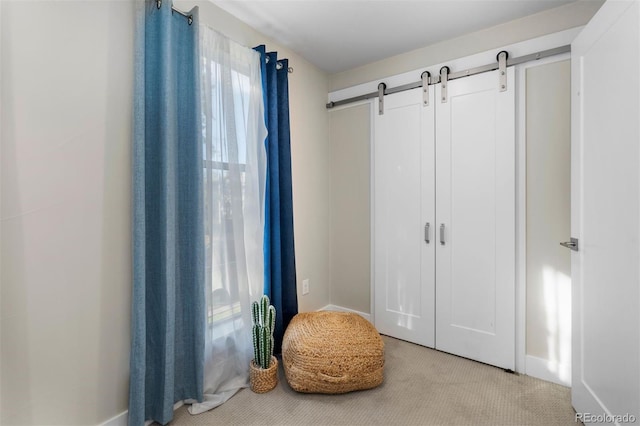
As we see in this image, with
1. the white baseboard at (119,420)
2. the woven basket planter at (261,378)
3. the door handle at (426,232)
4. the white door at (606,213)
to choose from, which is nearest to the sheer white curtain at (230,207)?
the woven basket planter at (261,378)

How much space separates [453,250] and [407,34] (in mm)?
1654

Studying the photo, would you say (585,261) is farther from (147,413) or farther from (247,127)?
(147,413)

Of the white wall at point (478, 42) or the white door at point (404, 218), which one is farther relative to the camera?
the white door at point (404, 218)

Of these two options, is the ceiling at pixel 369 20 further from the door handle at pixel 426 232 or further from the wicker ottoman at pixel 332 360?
the wicker ottoman at pixel 332 360

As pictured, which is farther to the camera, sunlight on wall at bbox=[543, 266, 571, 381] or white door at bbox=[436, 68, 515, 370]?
white door at bbox=[436, 68, 515, 370]

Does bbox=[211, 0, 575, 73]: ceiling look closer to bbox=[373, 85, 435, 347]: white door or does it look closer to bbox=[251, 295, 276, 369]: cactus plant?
bbox=[373, 85, 435, 347]: white door

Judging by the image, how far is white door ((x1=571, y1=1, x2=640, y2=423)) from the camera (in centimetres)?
129

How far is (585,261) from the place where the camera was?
1.65 metres

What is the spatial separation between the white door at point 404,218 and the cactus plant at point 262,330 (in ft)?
3.92

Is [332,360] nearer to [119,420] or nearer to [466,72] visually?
[119,420]

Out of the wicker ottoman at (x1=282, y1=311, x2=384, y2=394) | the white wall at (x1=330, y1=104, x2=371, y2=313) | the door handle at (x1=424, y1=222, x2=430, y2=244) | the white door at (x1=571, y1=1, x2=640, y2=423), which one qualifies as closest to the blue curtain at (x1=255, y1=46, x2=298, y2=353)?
the wicker ottoman at (x1=282, y1=311, x2=384, y2=394)

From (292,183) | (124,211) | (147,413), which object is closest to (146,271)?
(124,211)

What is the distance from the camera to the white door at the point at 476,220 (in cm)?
222

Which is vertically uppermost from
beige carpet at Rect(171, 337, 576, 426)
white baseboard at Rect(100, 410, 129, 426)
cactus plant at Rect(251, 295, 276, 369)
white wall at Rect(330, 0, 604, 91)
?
white wall at Rect(330, 0, 604, 91)
